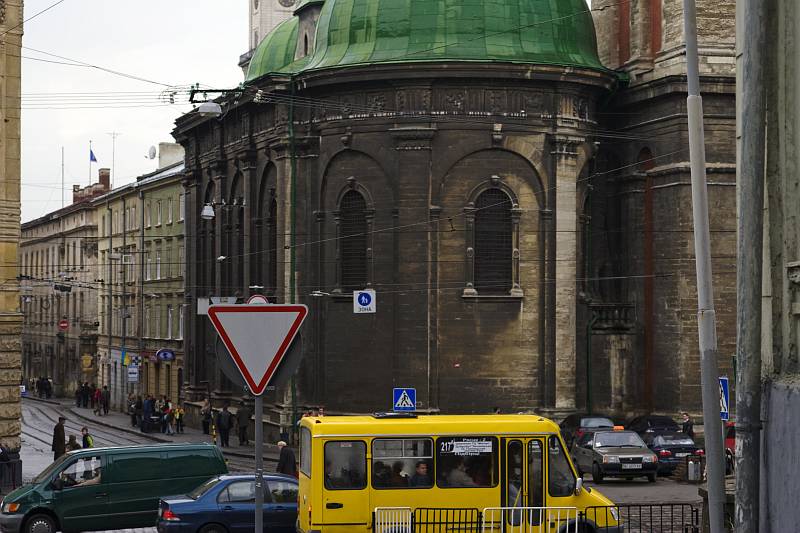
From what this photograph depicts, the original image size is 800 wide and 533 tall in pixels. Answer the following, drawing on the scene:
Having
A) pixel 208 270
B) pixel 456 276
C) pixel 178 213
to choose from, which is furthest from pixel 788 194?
pixel 178 213

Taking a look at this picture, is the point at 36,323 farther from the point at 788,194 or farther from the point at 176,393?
the point at 788,194

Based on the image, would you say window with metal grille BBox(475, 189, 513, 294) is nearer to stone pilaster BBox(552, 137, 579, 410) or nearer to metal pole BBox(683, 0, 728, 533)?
stone pilaster BBox(552, 137, 579, 410)

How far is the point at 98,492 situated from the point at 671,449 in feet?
60.6

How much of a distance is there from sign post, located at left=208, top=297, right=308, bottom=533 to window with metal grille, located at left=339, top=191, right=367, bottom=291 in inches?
1431

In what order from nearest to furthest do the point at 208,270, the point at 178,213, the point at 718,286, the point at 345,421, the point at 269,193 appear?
the point at 345,421
the point at 718,286
the point at 269,193
the point at 208,270
the point at 178,213

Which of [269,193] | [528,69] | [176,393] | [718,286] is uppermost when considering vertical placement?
[528,69]

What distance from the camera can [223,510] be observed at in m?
23.4

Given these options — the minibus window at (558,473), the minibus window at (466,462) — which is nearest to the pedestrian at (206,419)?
the minibus window at (466,462)

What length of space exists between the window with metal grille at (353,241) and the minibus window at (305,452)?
25.3 meters

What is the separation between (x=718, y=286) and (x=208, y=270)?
2360cm

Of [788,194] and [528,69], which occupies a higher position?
[528,69]

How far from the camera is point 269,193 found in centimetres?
5175

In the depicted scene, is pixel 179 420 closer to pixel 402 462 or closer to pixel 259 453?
pixel 402 462

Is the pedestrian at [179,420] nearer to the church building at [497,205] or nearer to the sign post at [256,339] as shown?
the church building at [497,205]
